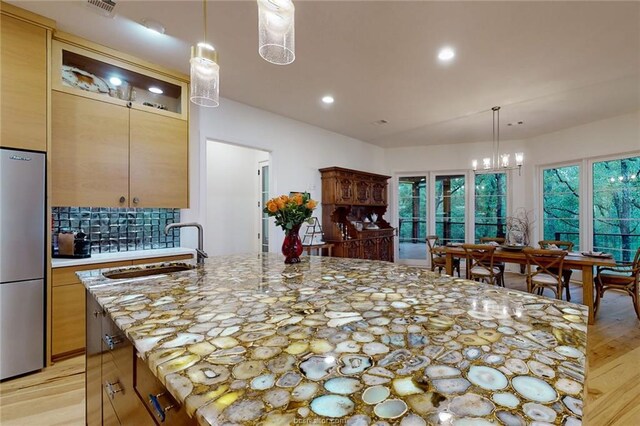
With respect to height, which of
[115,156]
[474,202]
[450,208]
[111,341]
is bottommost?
[111,341]

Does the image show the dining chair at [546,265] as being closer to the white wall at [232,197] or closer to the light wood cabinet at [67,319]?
the white wall at [232,197]

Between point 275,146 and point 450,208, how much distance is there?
427 cm

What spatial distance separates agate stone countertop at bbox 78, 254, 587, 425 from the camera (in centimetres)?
52

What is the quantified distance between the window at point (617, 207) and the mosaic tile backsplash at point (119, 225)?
667 cm

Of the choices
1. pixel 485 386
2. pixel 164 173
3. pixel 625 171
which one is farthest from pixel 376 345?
pixel 625 171

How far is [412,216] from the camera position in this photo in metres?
6.85

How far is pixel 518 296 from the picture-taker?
4.12 ft

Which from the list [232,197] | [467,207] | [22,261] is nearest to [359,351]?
[22,261]

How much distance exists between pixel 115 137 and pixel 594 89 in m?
5.50

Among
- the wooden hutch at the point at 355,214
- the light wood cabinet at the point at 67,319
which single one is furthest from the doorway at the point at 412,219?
the light wood cabinet at the point at 67,319

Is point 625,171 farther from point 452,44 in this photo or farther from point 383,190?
point 452,44

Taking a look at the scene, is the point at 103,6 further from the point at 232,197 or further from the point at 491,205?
the point at 491,205

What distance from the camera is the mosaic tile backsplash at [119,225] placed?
9.23ft

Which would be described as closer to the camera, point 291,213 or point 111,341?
point 111,341
